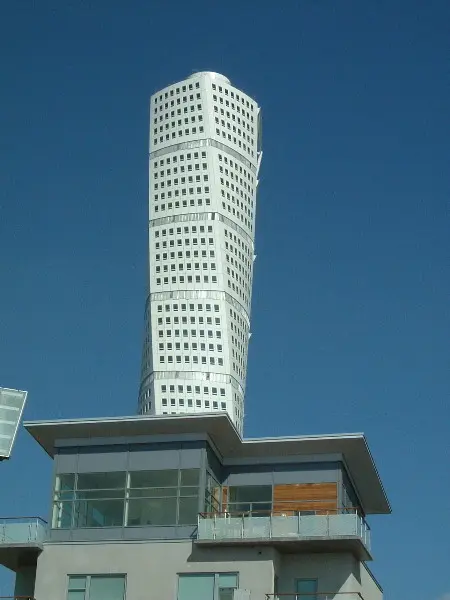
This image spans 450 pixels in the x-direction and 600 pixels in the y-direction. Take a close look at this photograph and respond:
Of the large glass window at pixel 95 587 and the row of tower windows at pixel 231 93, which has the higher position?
the row of tower windows at pixel 231 93

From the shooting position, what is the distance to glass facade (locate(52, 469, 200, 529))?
1496 inches

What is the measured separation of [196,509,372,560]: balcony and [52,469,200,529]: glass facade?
1235 millimetres

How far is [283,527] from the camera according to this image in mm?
36438

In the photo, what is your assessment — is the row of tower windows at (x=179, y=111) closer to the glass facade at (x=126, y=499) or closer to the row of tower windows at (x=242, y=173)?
the row of tower windows at (x=242, y=173)

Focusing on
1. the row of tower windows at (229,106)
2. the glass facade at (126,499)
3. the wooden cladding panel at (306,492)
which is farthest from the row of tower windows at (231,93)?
the glass facade at (126,499)

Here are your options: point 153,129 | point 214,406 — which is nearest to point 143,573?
point 214,406

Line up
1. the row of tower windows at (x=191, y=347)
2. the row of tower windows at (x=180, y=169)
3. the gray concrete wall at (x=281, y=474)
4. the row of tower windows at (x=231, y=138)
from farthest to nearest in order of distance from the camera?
1. the row of tower windows at (x=231, y=138)
2. the row of tower windows at (x=180, y=169)
3. the row of tower windows at (x=191, y=347)
4. the gray concrete wall at (x=281, y=474)

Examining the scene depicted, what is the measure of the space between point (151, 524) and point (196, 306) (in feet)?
298

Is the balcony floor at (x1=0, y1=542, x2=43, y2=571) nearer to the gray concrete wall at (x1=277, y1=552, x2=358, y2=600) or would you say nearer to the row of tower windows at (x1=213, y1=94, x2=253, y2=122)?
the gray concrete wall at (x1=277, y1=552, x2=358, y2=600)

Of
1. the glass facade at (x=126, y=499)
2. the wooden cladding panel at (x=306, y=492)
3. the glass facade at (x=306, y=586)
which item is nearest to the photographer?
the glass facade at (x=306, y=586)

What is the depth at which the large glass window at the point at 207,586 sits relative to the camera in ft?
119

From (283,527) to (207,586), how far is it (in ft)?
10.1

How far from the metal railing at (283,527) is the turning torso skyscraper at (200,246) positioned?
86.0 metres

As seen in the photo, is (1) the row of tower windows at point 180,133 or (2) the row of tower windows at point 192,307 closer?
(2) the row of tower windows at point 192,307
